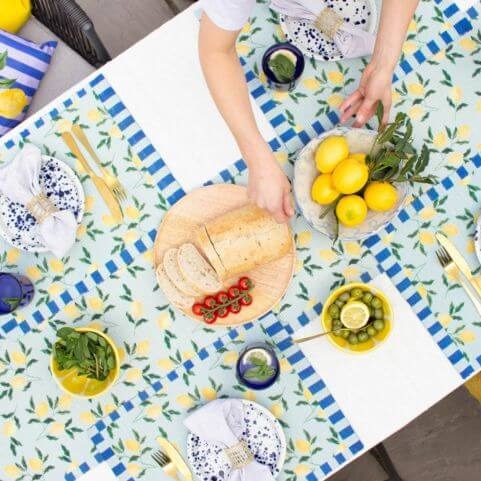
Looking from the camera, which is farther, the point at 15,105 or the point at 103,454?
the point at 15,105

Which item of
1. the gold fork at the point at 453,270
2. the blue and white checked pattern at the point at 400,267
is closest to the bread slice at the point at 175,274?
the blue and white checked pattern at the point at 400,267

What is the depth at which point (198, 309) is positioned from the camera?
138 cm

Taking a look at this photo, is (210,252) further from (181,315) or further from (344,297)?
A: (344,297)

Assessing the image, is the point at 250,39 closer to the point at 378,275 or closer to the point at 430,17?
the point at 430,17

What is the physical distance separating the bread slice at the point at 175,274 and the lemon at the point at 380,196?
45 cm

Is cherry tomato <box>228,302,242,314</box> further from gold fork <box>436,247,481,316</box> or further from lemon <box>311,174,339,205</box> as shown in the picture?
gold fork <box>436,247,481,316</box>

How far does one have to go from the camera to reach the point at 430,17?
4.65 feet

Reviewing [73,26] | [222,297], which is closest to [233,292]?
[222,297]

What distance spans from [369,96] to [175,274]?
617mm

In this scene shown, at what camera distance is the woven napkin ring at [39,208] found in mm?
1384

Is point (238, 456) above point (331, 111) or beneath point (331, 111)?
beneath

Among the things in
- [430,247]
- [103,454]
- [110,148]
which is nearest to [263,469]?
[103,454]

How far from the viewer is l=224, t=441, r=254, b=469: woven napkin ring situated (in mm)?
1355

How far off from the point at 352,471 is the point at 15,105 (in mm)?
1738
